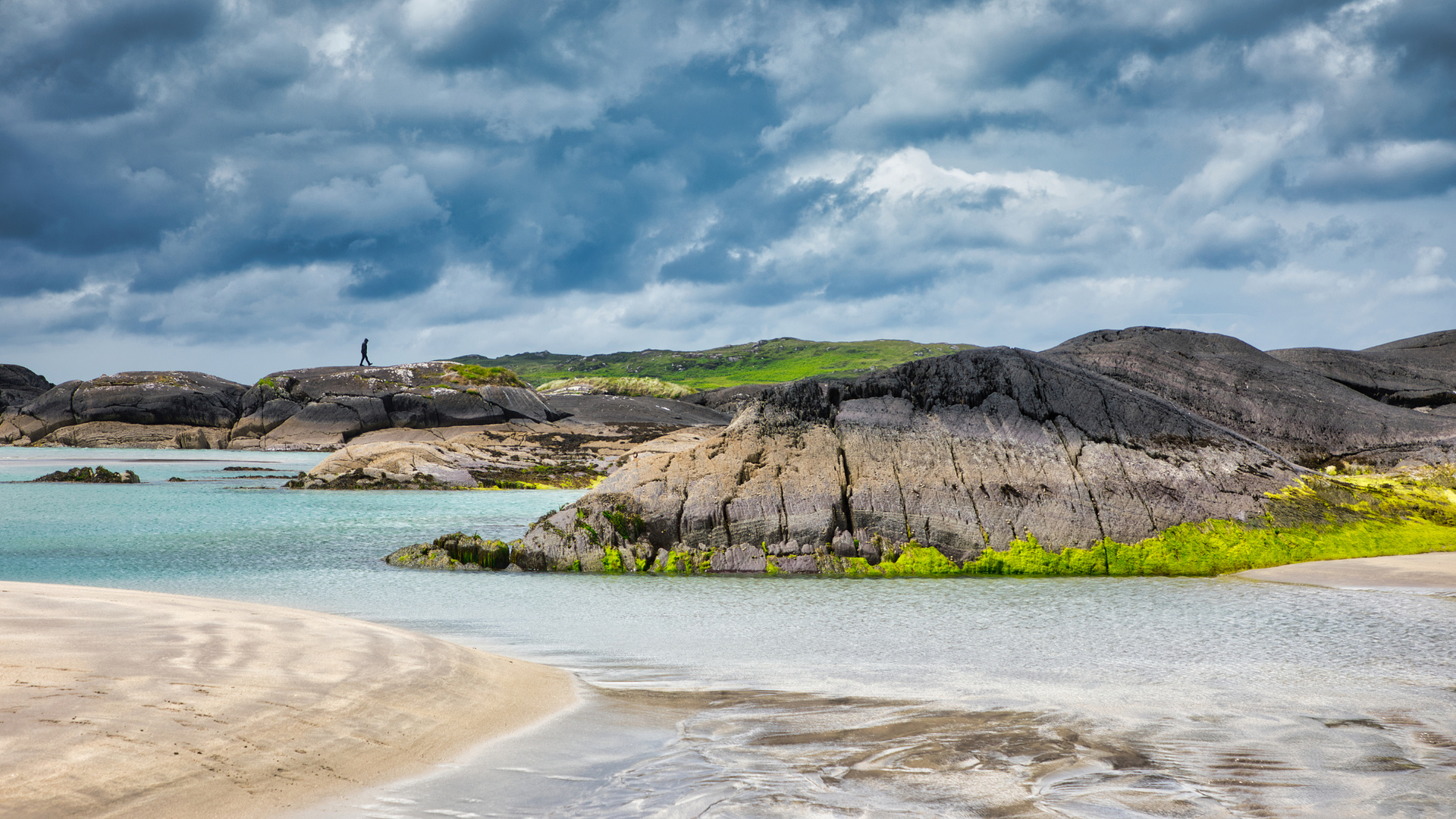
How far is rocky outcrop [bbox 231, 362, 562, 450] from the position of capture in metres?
55.7

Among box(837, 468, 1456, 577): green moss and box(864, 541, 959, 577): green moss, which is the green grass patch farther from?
box(837, 468, 1456, 577): green moss

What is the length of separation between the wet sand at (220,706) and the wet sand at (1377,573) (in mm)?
9129

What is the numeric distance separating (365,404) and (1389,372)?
52212mm

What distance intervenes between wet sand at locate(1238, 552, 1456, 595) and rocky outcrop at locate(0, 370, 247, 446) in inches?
2549

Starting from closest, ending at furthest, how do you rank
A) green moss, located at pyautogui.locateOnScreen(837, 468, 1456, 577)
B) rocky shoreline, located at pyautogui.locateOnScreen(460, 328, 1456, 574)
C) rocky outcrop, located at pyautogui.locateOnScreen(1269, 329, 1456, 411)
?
1. green moss, located at pyautogui.locateOnScreen(837, 468, 1456, 577)
2. rocky shoreline, located at pyautogui.locateOnScreen(460, 328, 1456, 574)
3. rocky outcrop, located at pyautogui.locateOnScreen(1269, 329, 1456, 411)

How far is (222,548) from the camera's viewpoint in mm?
16141

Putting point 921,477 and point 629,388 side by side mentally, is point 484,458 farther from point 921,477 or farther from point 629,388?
point 629,388

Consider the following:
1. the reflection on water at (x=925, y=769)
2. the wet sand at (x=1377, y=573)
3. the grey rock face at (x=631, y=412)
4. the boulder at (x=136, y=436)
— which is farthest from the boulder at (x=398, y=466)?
the reflection on water at (x=925, y=769)

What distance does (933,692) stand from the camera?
5879 millimetres

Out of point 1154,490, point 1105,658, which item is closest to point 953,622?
point 1105,658

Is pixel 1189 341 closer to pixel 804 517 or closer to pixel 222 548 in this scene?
pixel 804 517

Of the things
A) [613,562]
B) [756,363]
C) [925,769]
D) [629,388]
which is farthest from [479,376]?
[756,363]

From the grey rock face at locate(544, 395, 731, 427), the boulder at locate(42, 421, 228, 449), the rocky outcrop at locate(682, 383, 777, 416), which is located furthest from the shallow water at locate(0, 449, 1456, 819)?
the rocky outcrop at locate(682, 383, 777, 416)

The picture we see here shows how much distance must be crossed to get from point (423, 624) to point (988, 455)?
26.0 feet
